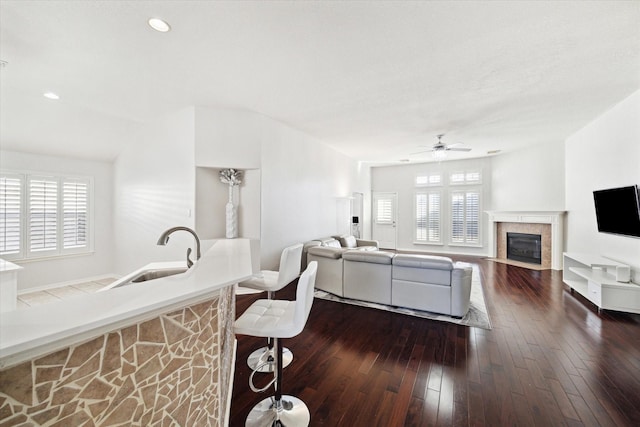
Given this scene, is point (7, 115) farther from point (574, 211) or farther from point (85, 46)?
point (574, 211)

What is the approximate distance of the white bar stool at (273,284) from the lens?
2.20 metres

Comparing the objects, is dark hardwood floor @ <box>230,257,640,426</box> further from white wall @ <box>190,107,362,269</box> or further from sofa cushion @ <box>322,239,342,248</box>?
sofa cushion @ <box>322,239,342,248</box>

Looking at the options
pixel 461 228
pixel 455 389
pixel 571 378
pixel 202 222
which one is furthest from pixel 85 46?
pixel 461 228

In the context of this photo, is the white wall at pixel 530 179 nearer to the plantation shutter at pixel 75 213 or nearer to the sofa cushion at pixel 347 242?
the sofa cushion at pixel 347 242

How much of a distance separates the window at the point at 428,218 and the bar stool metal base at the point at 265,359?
6802 mm

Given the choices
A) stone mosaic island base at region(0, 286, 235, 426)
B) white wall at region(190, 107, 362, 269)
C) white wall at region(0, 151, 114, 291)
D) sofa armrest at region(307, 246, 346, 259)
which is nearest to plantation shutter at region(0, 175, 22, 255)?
white wall at region(0, 151, 114, 291)

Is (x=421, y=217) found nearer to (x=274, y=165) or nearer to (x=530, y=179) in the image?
(x=530, y=179)

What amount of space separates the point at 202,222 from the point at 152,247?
3.91ft

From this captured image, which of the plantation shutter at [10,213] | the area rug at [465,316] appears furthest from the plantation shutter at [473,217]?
the plantation shutter at [10,213]

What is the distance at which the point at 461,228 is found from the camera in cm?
759

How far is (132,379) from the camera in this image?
0.92 metres

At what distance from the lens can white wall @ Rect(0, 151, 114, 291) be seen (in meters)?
4.43

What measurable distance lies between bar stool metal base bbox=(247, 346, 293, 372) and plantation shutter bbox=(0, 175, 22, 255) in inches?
200

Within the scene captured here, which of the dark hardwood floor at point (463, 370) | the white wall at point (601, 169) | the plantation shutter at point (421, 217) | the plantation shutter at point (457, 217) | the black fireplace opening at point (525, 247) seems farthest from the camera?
the plantation shutter at point (421, 217)
